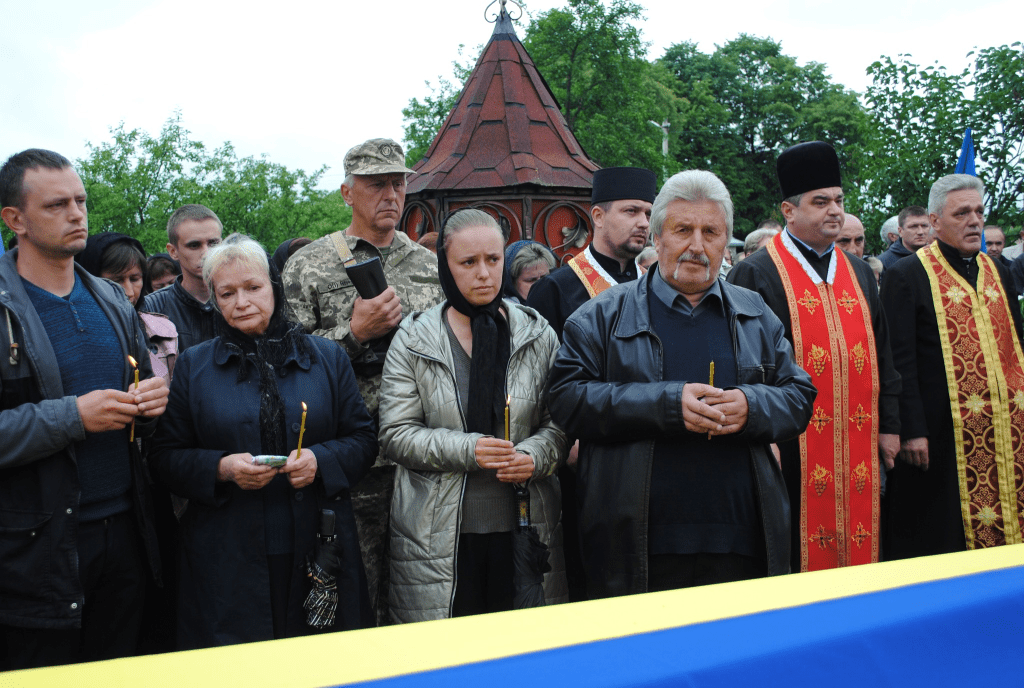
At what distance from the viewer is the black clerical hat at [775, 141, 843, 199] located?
400cm

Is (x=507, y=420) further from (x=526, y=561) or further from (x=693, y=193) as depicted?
(x=693, y=193)

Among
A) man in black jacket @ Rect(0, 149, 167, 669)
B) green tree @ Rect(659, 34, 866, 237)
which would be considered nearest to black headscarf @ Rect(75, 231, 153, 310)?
man in black jacket @ Rect(0, 149, 167, 669)

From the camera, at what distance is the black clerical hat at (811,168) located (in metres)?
4.00

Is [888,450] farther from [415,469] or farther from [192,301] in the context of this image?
[192,301]

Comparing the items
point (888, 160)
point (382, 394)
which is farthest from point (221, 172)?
point (382, 394)

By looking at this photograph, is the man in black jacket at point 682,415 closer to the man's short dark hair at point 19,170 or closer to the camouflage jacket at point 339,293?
the camouflage jacket at point 339,293

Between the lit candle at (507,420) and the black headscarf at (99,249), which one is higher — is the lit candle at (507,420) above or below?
below

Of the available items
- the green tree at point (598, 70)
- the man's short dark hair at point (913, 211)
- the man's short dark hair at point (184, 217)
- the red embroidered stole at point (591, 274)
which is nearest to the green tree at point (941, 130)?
the man's short dark hair at point (913, 211)

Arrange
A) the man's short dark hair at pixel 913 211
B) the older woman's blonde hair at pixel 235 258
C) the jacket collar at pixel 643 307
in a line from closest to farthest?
the jacket collar at pixel 643 307 < the older woman's blonde hair at pixel 235 258 < the man's short dark hair at pixel 913 211

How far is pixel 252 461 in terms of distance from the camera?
8.72ft

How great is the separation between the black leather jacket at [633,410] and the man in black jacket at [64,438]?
1.44m

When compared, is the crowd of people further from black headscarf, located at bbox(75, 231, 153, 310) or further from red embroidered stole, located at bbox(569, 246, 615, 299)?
black headscarf, located at bbox(75, 231, 153, 310)

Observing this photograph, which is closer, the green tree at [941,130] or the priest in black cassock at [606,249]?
the priest in black cassock at [606,249]

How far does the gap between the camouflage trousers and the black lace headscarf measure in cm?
74
